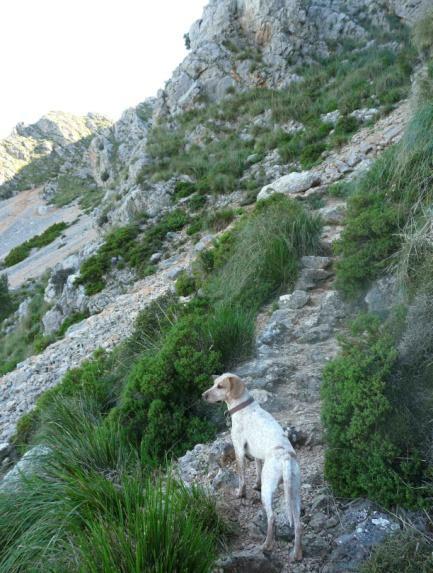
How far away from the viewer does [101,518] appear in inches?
86.7

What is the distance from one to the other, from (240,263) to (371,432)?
4140mm

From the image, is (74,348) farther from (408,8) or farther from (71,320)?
(408,8)

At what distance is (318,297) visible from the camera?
5.91 m

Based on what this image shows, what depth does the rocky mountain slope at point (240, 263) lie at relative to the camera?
3.57 metres

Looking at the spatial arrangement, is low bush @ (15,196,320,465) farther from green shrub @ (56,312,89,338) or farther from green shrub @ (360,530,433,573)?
green shrub @ (56,312,89,338)

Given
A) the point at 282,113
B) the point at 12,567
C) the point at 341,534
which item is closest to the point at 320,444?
the point at 341,534

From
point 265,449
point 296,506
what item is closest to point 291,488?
point 296,506

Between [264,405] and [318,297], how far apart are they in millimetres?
2192

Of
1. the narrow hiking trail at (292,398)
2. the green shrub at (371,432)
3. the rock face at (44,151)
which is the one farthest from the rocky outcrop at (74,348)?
the rock face at (44,151)

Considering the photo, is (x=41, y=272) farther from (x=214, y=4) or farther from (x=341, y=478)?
(x=341, y=478)

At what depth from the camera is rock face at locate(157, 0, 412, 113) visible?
70.6 feet

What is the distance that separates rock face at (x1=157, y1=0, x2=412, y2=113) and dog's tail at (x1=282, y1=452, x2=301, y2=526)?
21022 millimetres

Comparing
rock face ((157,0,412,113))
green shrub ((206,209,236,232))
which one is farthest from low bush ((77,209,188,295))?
rock face ((157,0,412,113))

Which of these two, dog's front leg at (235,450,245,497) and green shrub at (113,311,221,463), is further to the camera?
green shrub at (113,311,221,463)
